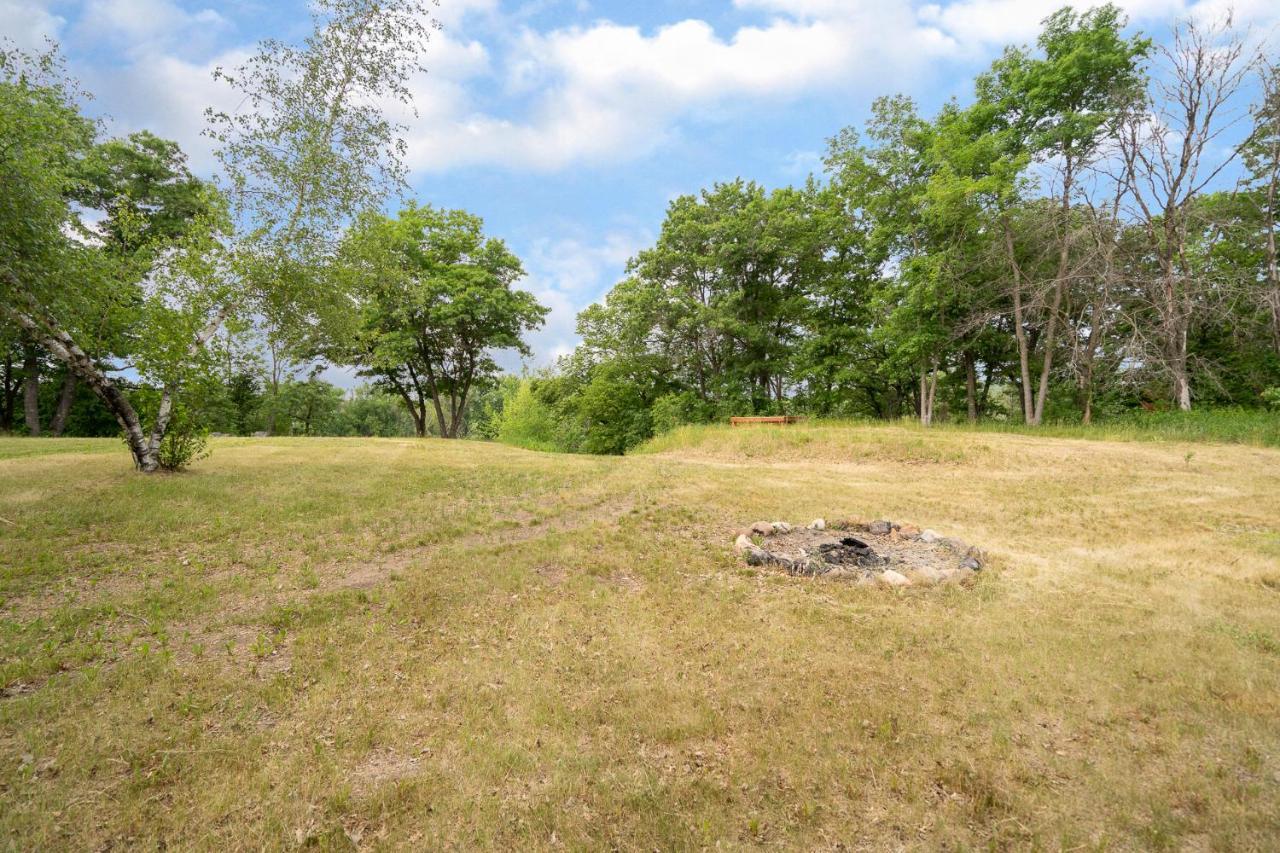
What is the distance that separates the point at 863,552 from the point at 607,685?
389cm

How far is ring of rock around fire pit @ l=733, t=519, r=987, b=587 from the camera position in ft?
18.1

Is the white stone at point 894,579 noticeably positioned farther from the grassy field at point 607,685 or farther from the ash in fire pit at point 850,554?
the ash in fire pit at point 850,554

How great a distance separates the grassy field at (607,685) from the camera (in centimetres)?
251

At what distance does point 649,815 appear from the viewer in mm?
2529

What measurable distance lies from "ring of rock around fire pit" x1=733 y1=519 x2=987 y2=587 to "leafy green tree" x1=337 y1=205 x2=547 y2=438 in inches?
743

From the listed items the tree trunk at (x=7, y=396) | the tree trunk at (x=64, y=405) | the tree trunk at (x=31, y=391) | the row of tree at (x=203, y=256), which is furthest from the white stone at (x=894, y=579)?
the tree trunk at (x=7, y=396)

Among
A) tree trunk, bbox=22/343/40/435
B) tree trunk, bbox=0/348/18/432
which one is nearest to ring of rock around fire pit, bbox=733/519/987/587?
tree trunk, bbox=22/343/40/435

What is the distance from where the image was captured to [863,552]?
244 inches

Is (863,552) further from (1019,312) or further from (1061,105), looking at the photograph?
(1061,105)

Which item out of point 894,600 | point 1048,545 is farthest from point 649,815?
point 1048,545

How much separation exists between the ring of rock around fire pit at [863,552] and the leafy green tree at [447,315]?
61.9ft

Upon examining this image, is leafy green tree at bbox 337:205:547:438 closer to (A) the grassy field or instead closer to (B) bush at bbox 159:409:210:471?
(B) bush at bbox 159:409:210:471

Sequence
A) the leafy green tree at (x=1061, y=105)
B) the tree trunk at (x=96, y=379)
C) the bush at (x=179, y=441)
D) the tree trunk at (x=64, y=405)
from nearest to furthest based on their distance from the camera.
A: the tree trunk at (x=96, y=379) < the bush at (x=179, y=441) < the leafy green tree at (x=1061, y=105) < the tree trunk at (x=64, y=405)

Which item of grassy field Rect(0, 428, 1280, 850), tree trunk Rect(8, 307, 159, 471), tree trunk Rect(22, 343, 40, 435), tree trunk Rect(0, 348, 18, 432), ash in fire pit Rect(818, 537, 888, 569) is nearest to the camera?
grassy field Rect(0, 428, 1280, 850)
